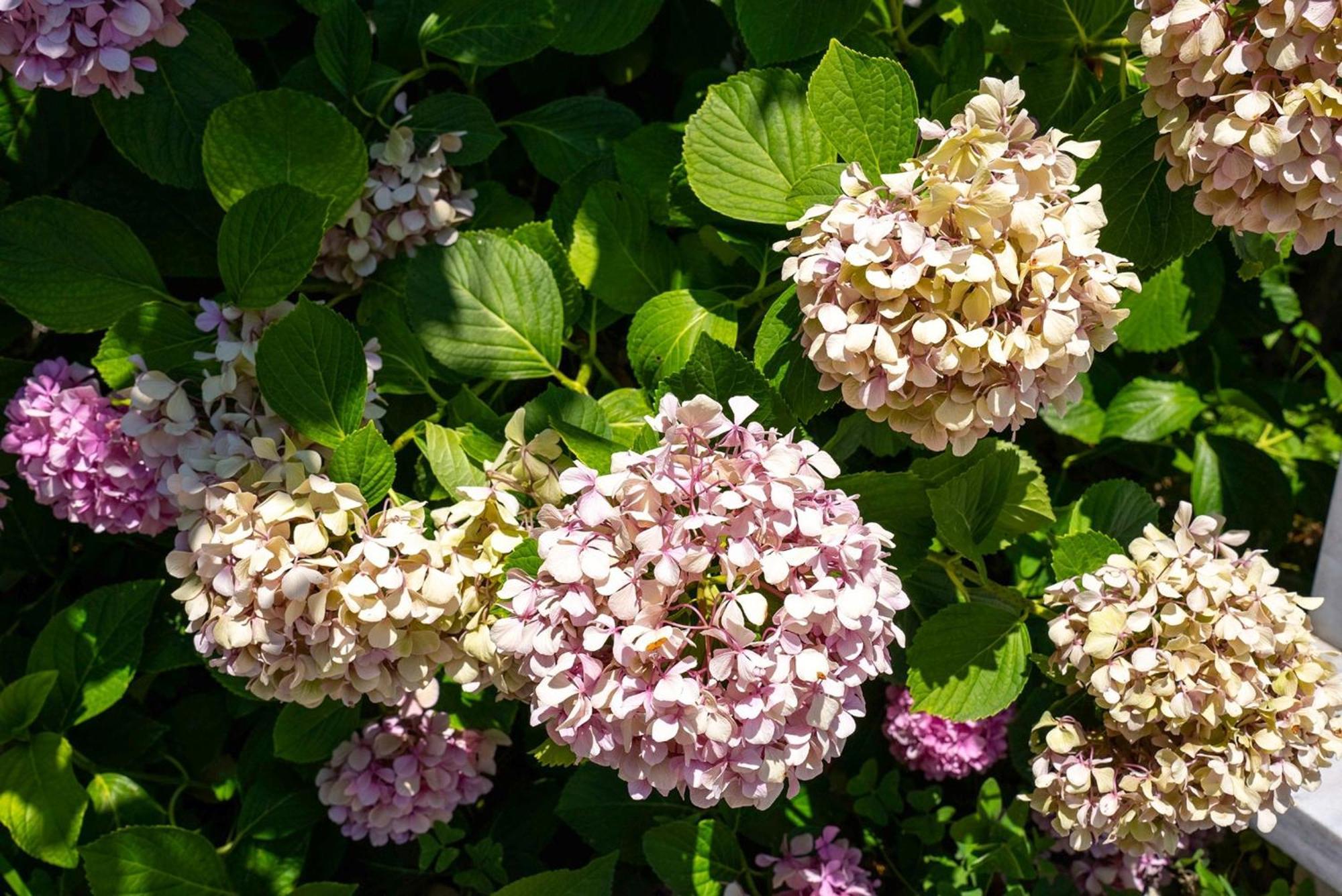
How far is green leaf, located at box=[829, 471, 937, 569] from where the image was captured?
127 cm

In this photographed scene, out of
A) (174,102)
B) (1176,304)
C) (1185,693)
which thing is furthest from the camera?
(1176,304)

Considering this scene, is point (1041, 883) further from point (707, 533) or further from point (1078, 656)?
point (707, 533)

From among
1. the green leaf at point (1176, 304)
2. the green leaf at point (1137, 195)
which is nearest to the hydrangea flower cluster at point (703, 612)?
the green leaf at point (1137, 195)

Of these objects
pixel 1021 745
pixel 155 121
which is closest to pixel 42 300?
pixel 155 121

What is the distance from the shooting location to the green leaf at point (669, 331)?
4.42ft

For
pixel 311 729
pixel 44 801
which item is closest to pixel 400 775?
pixel 311 729

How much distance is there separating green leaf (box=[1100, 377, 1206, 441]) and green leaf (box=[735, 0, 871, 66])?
94cm

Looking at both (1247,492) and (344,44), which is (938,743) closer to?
(1247,492)

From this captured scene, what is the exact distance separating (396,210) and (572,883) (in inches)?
37.5

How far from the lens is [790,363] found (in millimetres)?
1197

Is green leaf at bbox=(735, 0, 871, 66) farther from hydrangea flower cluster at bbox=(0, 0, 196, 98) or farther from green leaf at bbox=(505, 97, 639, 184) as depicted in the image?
hydrangea flower cluster at bbox=(0, 0, 196, 98)

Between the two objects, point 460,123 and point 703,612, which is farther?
point 460,123

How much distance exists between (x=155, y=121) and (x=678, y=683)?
3.50 feet

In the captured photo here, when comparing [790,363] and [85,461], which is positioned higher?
[790,363]
